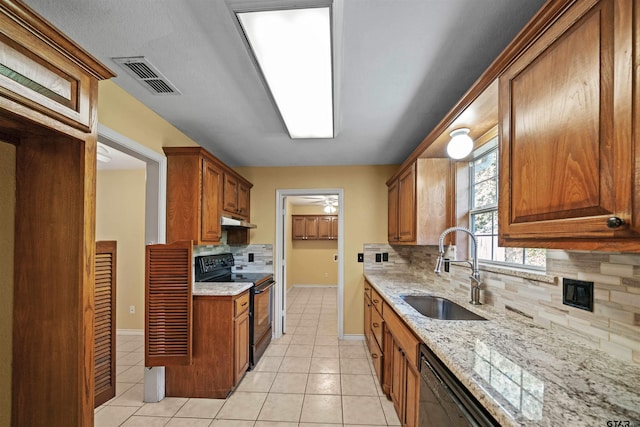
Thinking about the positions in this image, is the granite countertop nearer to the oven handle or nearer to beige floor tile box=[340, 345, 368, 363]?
the oven handle

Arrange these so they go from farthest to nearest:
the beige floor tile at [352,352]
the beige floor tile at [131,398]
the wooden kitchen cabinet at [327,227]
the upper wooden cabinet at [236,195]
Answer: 1. the wooden kitchen cabinet at [327,227]
2. the beige floor tile at [352,352]
3. the upper wooden cabinet at [236,195]
4. the beige floor tile at [131,398]

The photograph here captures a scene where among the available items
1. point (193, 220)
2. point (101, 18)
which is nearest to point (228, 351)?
point (193, 220)

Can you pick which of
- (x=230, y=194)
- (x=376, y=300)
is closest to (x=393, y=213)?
(x=376, y=300)

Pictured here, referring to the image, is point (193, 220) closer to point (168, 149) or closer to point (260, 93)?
point (168, 149)

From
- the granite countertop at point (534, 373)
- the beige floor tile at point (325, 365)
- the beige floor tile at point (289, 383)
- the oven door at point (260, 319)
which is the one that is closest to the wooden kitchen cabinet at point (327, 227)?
the oven door at point (260, 319)

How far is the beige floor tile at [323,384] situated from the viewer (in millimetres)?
2521

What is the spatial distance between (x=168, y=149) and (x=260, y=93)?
112 centimetres

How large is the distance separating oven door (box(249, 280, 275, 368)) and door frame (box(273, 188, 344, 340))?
230 millimetres

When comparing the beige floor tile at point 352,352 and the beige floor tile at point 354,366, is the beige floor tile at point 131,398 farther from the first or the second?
the beige floor tile at point 352,352

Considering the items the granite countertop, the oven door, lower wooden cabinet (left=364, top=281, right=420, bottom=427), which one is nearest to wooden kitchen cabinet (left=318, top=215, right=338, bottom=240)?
the oven door

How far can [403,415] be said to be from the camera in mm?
1864

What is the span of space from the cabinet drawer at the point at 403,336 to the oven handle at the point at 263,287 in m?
1.43

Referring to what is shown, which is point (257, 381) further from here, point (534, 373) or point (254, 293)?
point (534, 373)

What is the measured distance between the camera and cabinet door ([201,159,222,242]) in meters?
2.62
